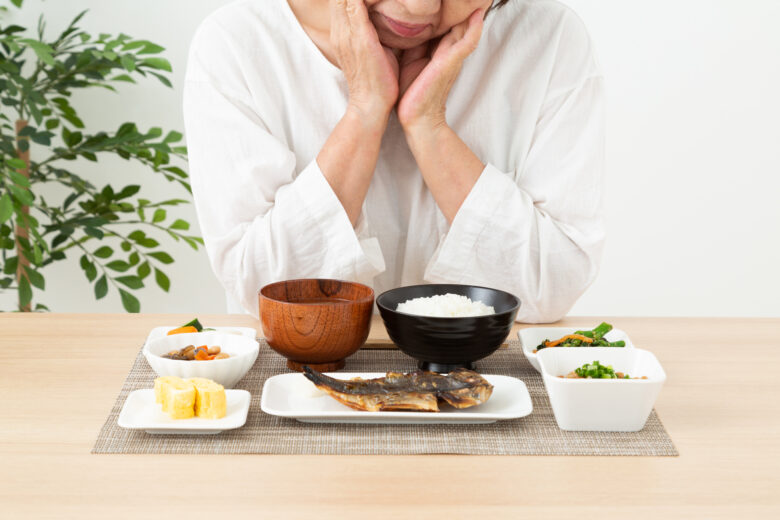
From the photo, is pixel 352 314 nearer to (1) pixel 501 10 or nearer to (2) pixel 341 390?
(2) pixel 341 390

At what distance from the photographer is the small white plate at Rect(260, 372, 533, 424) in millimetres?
993

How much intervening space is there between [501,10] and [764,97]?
1.91 metres

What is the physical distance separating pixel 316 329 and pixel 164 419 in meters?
0.24

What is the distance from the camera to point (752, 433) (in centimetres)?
101

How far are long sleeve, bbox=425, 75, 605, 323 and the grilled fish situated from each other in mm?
505

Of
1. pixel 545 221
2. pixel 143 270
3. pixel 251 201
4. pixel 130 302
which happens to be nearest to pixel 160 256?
pixel 143 270

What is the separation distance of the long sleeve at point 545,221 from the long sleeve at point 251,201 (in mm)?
Answer: 186

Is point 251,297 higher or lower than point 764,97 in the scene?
lower

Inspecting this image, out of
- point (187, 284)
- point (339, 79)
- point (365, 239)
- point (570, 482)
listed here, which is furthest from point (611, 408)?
point (187, 284)

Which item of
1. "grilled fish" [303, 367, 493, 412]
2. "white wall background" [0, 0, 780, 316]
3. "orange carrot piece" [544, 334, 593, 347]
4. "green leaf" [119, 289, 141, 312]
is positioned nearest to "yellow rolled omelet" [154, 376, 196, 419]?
"grilled fish" [303, 367, 493, 412]

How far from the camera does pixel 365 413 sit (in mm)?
996

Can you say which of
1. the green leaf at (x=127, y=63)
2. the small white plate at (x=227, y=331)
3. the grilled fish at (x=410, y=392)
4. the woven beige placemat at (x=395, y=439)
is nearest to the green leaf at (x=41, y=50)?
the green leaf at (x=127, y=63)

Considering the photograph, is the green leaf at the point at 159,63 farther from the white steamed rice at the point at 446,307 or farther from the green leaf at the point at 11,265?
the white steamed rice at the point at 446,307

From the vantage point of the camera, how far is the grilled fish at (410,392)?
1001 millimetres
